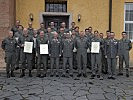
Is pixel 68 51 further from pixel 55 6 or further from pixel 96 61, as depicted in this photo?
pixel 55 6

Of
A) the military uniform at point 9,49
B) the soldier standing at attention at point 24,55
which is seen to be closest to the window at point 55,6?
the soldier standing at attention at point 24,55

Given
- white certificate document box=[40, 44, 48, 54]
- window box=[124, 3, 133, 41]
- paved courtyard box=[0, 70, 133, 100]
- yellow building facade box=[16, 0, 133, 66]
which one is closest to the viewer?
paved courtyard box=[0, 70, 133, 100]

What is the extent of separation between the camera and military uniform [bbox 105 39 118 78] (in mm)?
12227

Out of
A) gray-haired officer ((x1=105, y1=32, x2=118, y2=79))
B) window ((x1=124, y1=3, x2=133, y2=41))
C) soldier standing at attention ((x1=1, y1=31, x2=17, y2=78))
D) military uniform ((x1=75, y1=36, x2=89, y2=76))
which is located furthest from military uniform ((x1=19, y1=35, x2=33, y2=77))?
window ((x1=124, y1=3, x2=133, y2=41))

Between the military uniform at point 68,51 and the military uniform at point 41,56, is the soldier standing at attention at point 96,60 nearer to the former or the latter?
the military uniform at point 68,51

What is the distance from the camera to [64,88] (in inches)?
414

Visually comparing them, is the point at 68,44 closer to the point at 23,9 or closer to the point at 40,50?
the point at 40,50

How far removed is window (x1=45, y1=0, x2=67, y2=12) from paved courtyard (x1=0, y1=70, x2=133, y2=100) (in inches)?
208

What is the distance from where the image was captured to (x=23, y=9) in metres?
16.0

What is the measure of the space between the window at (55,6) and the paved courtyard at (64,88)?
5.28 meters

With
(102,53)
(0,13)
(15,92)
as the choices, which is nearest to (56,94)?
(15,92)

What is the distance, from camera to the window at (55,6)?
16266 millimetres

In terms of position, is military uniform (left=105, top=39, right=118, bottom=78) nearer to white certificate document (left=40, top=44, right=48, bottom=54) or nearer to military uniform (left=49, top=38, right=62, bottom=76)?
military uniform (left=49, top=38, right=62, bottom=76)

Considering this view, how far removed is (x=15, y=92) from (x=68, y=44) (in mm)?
3291
